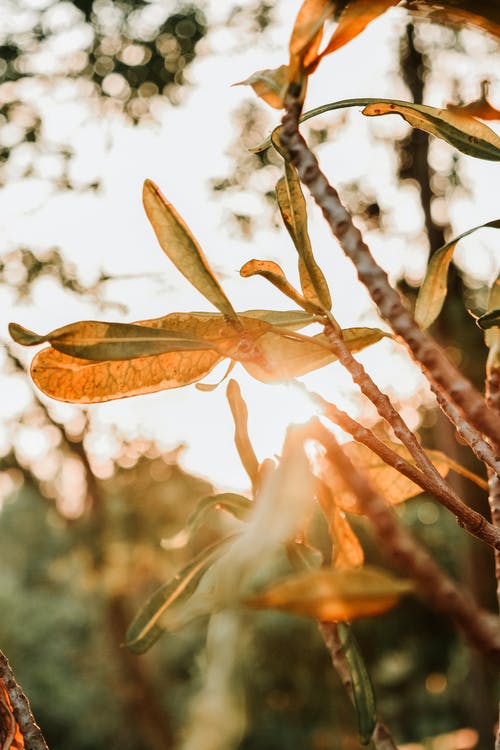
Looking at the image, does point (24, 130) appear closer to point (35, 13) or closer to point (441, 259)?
point (35, 13)

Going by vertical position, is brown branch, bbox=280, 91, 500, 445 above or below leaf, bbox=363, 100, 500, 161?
below

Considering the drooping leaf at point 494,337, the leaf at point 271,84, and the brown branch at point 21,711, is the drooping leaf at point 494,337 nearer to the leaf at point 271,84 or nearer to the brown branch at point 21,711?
the leaf at point 271,84

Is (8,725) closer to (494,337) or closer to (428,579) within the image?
(428,579)

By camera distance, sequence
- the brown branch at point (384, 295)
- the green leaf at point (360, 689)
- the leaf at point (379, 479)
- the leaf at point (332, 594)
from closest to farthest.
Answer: the leaf at point (332, 594) → the brown branch at point (384, 295) → the green leaf at point (360, 689) → the leaf at point (379, 479)

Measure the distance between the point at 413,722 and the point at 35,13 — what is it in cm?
783

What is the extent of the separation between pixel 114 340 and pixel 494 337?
31cm

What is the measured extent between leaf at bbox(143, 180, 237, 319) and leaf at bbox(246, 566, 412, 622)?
22cm

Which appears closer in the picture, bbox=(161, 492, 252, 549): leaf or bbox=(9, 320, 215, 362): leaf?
bbox=(9, 320, 215, 362): leaf

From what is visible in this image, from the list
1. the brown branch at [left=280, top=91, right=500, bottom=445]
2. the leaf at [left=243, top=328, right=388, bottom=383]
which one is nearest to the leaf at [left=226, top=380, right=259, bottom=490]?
the leaf at [left=243, top=328, right=388, bottom=383]

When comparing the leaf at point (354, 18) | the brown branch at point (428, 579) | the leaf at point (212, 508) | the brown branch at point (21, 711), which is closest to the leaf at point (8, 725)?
the brown branch at point (21, 711)

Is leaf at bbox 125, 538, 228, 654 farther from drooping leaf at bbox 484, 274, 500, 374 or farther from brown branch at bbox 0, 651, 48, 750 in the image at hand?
drooping leaf at bbox 484, 274, 500, 374

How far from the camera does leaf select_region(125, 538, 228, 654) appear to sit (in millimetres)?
510

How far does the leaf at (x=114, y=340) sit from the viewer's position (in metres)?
0.38

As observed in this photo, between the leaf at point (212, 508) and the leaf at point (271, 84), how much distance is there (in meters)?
0.32
